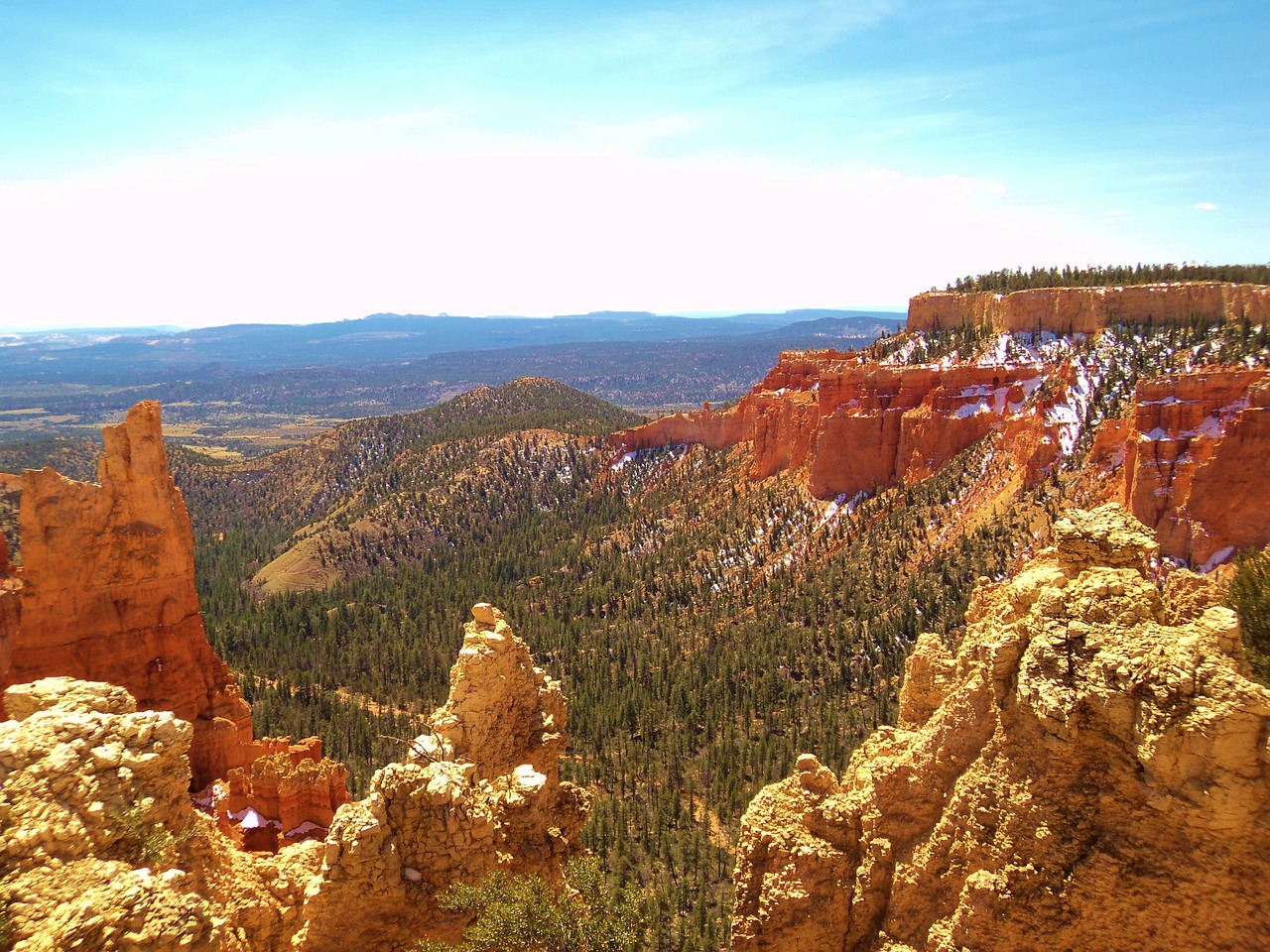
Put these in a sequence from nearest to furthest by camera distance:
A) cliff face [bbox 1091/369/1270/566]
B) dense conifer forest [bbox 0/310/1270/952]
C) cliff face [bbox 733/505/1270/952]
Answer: cliff face [bbox 733/505/1270/952]
cliff face [bbox 1091/369/1270/566]
dense conifer forest [bbox 0/310/1270/952]

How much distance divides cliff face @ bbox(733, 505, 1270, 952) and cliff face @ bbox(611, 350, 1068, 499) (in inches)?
2037

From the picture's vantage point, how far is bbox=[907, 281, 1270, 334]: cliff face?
68.8m

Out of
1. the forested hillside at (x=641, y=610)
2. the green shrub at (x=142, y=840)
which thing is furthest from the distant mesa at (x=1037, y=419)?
the green shrub at (x=142, y=840)

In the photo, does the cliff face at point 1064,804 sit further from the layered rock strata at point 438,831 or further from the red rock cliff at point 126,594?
the red rock cliff at point 126,594

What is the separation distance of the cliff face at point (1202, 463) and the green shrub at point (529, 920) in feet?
125

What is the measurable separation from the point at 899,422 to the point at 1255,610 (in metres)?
61.2

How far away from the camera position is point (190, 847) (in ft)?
35.3

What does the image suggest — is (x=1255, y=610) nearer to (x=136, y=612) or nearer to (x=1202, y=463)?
(x=136, y=612)

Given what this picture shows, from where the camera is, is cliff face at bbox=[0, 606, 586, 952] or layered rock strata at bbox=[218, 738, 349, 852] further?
layered rock strata at bbox=[218, 738, 349, 852]

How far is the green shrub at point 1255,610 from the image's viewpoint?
11.5 m

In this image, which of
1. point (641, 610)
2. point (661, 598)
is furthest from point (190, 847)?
point (661, 598)

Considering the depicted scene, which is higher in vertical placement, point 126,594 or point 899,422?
point 899,422

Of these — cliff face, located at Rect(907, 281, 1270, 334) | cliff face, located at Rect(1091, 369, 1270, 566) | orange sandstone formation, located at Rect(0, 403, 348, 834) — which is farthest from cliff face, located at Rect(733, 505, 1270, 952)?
cliff face, located at Rect(907, 281, 1270, 334)

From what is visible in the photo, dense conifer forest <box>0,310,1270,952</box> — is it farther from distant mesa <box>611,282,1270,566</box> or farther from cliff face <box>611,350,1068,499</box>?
cliff face <box>611,350,1068,499</box>
